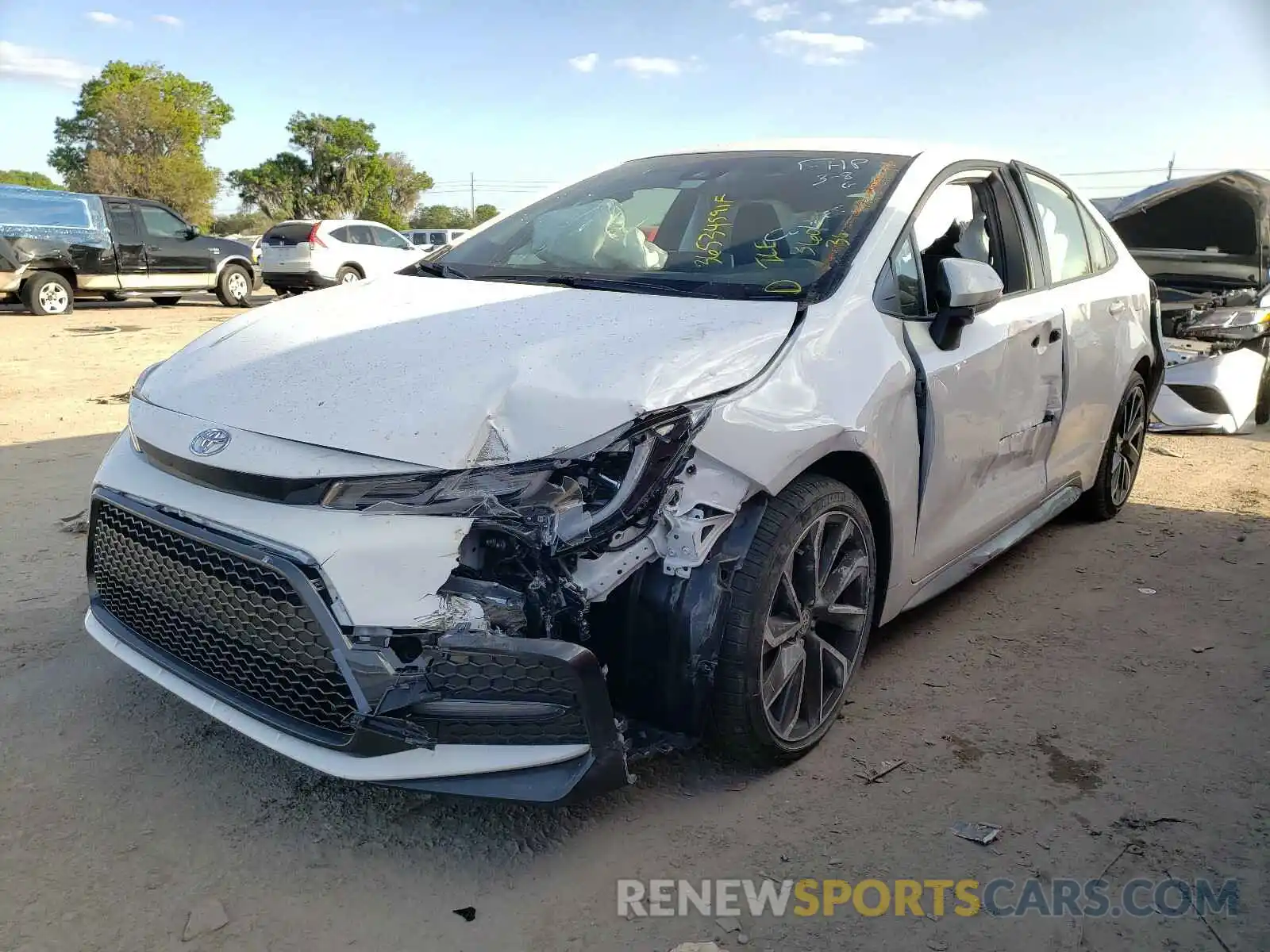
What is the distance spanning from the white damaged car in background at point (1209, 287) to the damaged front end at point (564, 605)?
251 inches

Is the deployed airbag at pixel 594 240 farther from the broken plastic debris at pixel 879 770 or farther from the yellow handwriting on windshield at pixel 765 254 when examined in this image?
the broken plastic debris at pixel 879 770

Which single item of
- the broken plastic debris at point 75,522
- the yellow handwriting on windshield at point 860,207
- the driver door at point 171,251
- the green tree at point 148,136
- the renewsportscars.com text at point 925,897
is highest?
the green tree at point 148,136

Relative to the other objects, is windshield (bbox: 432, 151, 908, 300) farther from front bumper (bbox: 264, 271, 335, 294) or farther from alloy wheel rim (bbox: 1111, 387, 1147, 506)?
front bumper (bbox: 264, 271, 335, 294)

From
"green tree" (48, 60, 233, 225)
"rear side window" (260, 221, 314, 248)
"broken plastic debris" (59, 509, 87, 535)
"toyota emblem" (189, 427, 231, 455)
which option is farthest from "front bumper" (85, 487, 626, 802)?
"green tree" (48, 60, 233, 225)

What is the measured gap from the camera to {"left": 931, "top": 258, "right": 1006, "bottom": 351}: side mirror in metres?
2.99

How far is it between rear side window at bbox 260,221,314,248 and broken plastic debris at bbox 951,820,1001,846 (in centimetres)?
1653

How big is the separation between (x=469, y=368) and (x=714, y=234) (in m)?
1.19

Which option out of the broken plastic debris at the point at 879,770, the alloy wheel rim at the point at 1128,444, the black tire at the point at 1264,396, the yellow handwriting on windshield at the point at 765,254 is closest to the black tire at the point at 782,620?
the broken plastic debris at the point at 879,770

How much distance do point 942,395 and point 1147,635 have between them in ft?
4.68

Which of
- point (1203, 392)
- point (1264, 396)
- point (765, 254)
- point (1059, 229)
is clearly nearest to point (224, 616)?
point (765, 254)

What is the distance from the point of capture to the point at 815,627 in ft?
9.21

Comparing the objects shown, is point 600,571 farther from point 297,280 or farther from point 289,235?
point 289,235

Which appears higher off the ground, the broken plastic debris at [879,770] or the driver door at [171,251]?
the driver door at [171,251]

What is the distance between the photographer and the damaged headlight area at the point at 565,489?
2189 millimetres
